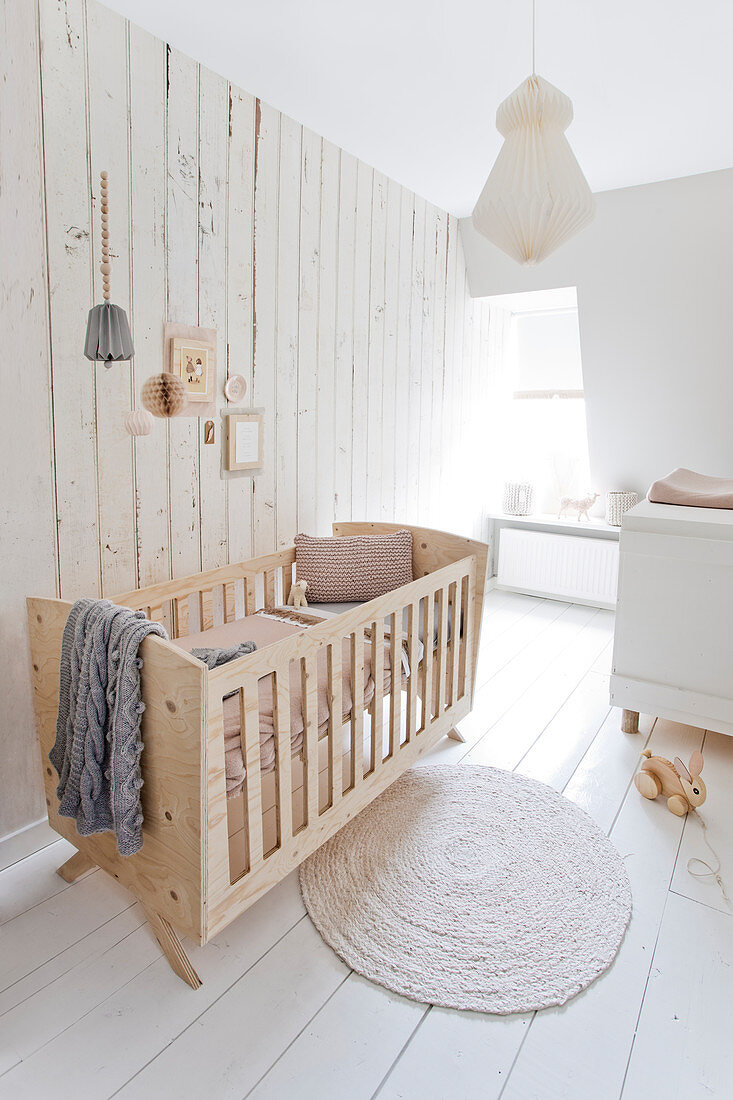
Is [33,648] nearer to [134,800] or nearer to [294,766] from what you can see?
[134,800]

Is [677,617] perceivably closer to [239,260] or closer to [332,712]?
[332,712]

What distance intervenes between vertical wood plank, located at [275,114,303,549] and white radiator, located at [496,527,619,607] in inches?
77.8

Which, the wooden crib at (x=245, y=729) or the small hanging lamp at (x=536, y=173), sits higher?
the small hanging lamp at (x=536, y=173)

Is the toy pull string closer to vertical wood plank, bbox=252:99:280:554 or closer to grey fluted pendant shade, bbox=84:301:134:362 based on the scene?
vertical wood plank, bbox=252:99:280:554

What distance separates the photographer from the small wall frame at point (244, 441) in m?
2.22

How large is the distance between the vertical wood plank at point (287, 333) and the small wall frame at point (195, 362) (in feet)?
1.09

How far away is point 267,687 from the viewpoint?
68.4 inches

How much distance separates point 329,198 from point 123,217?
1.01 m

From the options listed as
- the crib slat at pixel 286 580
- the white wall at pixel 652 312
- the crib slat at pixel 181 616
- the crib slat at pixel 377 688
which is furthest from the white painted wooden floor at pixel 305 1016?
the white wall at pixel 652 312

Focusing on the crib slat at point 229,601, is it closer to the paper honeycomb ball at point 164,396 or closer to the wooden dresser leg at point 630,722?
the paper honeycomb ball at point 164,396

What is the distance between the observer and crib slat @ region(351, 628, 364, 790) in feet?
5.73

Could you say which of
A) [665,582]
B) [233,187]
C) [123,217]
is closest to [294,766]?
[665,582]

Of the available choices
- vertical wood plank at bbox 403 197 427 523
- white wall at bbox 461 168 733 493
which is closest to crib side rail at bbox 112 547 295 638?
vertical wood plank at bbox 403 197 427 523

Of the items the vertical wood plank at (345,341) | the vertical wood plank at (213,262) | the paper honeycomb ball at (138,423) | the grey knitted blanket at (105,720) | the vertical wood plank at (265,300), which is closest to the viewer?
the grey knitted blanket at (105,720)
